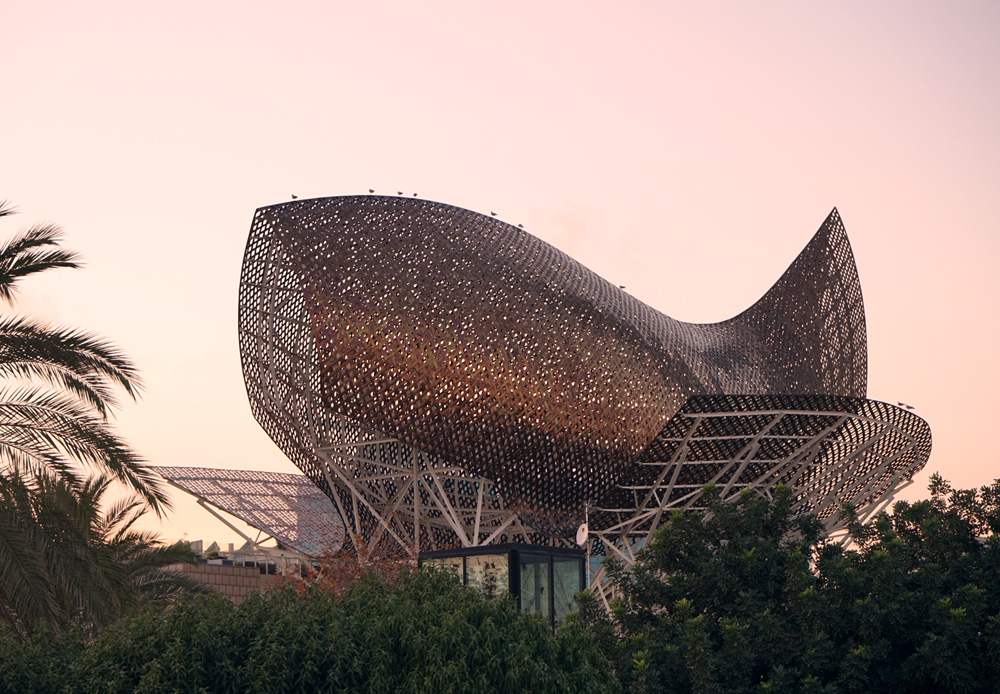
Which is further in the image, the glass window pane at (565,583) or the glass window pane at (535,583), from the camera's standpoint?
the glass window pane at (565,583)

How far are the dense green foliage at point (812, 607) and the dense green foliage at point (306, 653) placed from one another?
146 inches

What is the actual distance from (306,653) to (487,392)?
2182cm

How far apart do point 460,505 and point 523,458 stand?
516 cm

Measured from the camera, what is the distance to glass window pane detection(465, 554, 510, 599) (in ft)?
88.0

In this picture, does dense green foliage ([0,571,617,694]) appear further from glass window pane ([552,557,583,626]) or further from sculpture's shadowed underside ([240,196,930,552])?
sculpture's shadowed underside ([240,196,930,552])

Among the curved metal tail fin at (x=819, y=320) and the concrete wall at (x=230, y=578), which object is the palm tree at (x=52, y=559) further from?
the curved metal tail fin at (x=819, y=320)

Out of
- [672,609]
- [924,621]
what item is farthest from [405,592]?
[924,621]

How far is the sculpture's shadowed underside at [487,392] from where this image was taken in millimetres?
34219

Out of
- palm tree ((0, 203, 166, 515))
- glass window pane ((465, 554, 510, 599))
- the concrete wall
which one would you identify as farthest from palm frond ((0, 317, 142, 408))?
the concrete wall

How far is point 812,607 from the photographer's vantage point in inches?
685

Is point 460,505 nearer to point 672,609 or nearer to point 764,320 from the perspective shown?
point 764,320

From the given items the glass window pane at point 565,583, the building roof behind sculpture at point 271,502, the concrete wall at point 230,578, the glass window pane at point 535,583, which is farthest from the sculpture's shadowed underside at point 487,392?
the building roof behind sculpture at point 271,502

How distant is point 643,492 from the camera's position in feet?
127

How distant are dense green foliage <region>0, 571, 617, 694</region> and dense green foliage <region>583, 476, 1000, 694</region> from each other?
3.71 meters
